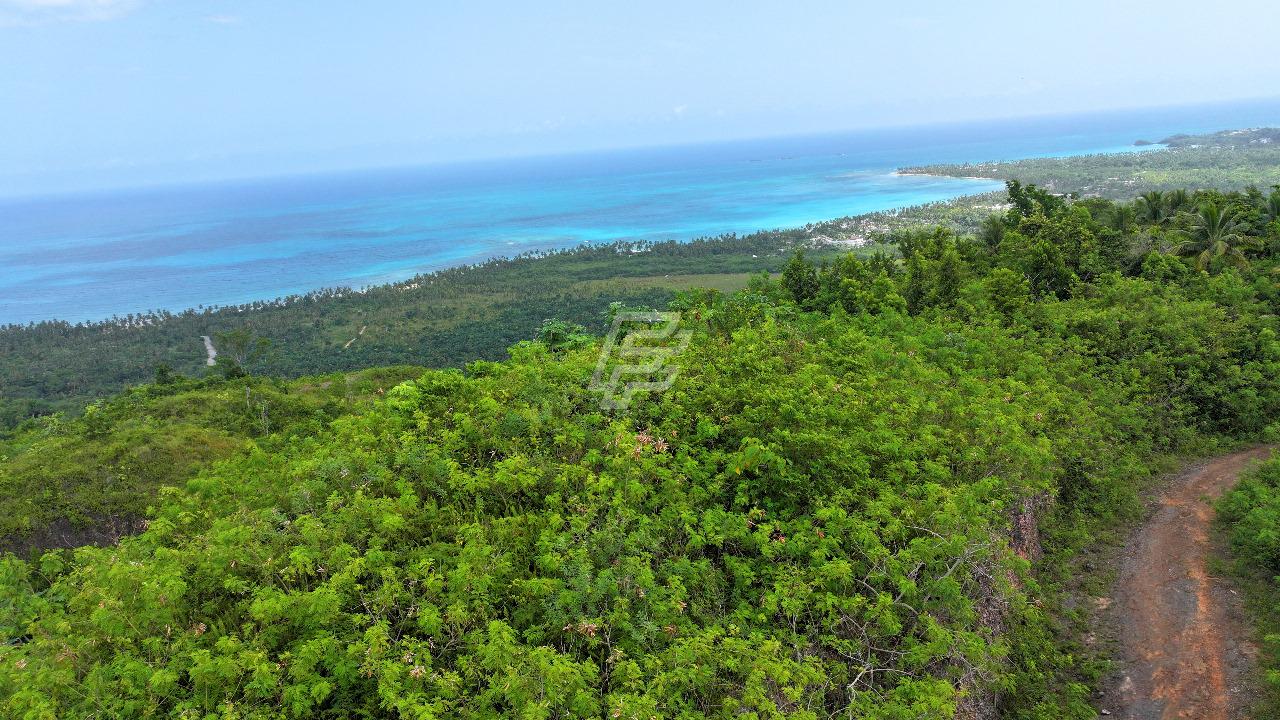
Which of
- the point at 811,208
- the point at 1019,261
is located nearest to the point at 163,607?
the point at 1019,261

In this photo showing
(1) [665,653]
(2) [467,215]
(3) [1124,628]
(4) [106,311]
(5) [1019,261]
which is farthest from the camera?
(2) [467,215]

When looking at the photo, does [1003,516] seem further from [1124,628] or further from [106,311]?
[106,311]

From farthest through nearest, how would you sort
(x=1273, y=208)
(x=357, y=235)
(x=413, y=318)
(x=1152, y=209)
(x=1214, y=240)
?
1. (x=357, y=235)
2. (x=413, y=318)
3. (x=1152, y=209)
4. (x=1273, y=208)
5. (x=1214, y=240)

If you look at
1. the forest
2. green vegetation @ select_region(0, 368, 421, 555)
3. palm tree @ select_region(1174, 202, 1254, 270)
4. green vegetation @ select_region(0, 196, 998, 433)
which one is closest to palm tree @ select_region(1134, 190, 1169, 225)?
palm tree @ select_region(1174, 202, 1254, 270)

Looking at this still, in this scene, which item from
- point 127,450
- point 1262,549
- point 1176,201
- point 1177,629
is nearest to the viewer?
point 1177,629

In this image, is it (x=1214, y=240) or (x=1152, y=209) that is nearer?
(x=1214, y=240)

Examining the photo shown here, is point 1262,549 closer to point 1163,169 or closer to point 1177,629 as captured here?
point 1177,629

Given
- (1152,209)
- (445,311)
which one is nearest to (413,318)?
(445,311)
